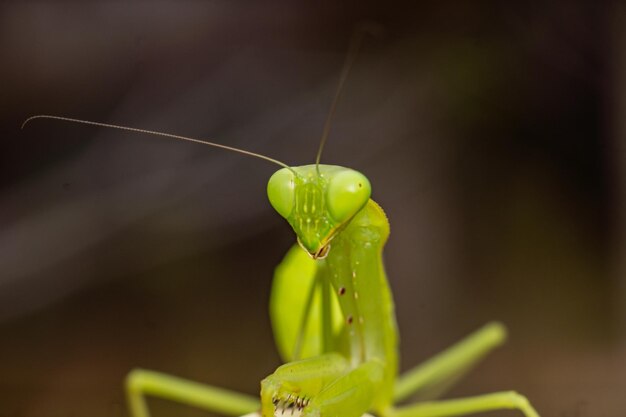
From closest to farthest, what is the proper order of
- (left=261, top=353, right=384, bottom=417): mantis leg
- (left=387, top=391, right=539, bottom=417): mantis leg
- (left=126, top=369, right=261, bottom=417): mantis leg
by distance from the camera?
(left=261, top=353, right=384, bottom=417): mantis leg < (left=387, top=391, right=539, bottom=417): mantis leg < (left=126, top=369, right=261, bottom=417): mantis leg

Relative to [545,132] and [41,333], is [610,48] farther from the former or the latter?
[41,333]

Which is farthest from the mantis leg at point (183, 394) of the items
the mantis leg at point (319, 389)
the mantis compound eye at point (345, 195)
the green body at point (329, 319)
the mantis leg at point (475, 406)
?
the mantis compound eye at point (345, 195)

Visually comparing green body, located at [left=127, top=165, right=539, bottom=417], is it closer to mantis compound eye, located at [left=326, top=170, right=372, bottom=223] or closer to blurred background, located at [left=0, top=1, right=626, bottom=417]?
mantis compound eye, located at [left=326, top=170, right=372, bottom=223]

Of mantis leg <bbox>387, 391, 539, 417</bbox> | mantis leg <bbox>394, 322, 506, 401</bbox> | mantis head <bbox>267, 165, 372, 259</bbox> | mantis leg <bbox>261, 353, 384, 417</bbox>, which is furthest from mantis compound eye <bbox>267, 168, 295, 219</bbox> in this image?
mantis leg <bbox>394, 322, 506, 401</bbox>

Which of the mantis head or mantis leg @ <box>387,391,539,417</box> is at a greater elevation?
the mantis head

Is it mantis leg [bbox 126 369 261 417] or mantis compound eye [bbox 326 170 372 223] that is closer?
mantis compound eye [bbox 326 170 372 223]

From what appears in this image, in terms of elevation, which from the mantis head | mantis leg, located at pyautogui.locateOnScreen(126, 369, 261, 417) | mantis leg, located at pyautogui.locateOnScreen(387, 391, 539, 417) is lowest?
mantis leg, located at pyautogui.locateOnScreen(387, 391, 539, 417)

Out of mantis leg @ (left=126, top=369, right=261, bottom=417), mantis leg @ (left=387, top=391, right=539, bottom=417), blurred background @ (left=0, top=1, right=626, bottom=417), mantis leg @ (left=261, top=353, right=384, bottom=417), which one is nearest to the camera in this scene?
mantis leg @ (left=261, top=353, right=384, bottom=417)

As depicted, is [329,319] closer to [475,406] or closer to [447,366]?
[475,406]
